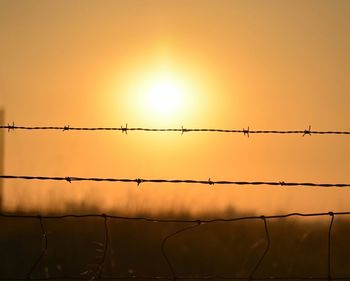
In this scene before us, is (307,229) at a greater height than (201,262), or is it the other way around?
(307,229)

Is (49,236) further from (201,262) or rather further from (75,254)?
(201,262)

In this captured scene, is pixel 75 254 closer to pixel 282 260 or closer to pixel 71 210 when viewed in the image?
pixel 71 210

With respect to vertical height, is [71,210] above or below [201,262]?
above

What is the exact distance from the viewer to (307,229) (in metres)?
8.63

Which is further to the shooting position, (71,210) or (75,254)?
(71,210)

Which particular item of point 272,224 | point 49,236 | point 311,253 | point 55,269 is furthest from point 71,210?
point 311,253

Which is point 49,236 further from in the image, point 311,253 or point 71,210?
point 311,253

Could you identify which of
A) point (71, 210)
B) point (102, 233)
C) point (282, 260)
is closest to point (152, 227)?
point (102, 233)

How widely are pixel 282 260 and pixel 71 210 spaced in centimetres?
329

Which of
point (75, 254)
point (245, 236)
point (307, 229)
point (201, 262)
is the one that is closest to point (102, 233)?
point (75, 254)

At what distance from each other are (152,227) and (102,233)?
761 mm

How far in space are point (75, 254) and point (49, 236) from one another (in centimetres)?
66

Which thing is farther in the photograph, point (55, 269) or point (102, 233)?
point (102, 233)

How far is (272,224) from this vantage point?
8891mm
